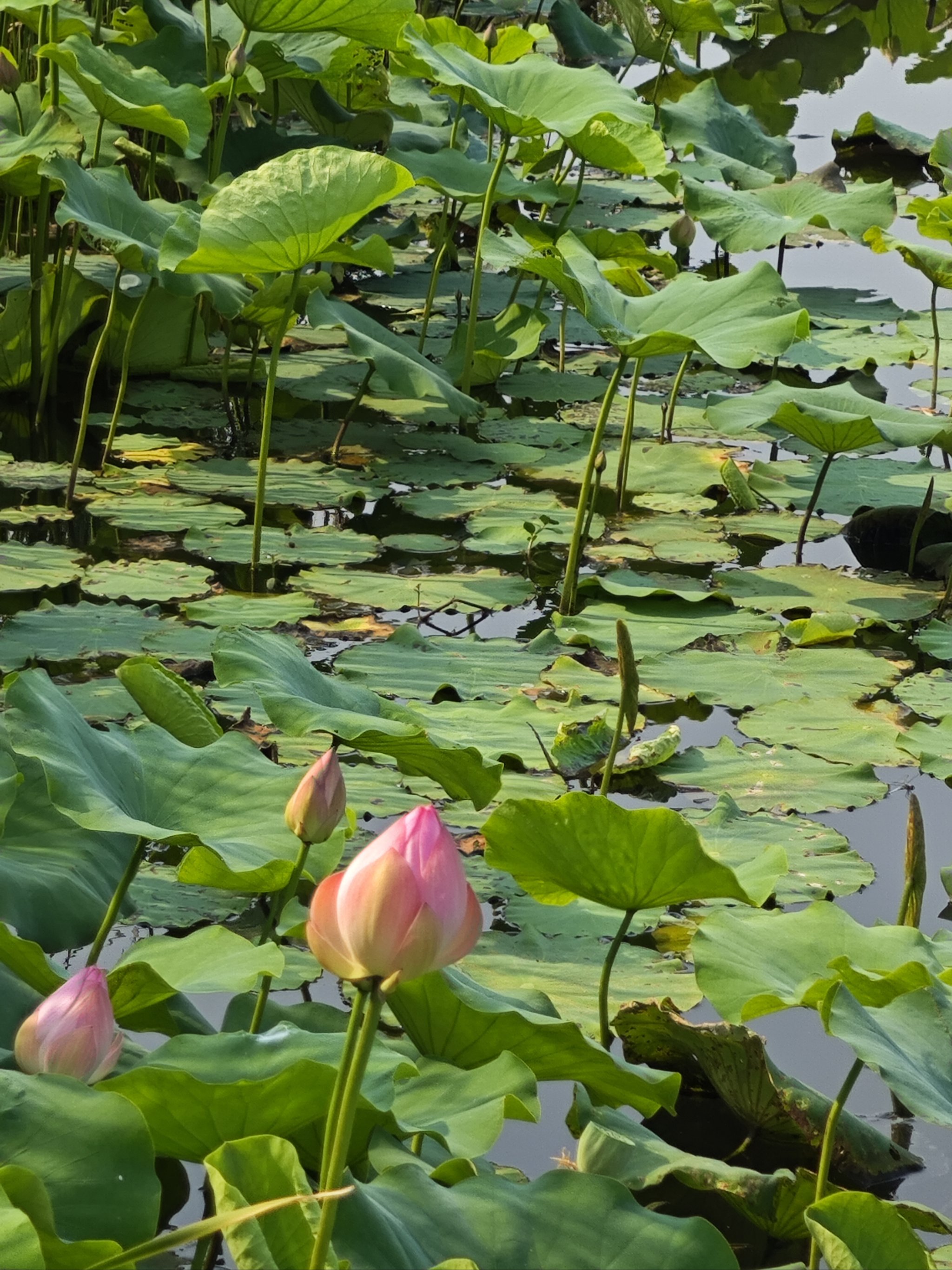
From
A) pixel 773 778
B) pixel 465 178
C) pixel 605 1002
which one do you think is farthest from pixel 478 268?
pixel 605 1002

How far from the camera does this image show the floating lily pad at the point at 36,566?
8.64 ft

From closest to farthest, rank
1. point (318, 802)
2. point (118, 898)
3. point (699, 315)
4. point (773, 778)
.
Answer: point (318, 802) → point (118, 898) → point (773, 778) → point (699, 315)

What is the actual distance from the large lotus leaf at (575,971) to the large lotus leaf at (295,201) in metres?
1.30

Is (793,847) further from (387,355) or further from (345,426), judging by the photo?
(345,426)

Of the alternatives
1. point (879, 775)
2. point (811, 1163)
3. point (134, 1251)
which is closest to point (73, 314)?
point (879, 775)

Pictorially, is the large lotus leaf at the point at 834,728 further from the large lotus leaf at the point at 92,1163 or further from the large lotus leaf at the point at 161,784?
the large lotus leaf at the point at 92,1163

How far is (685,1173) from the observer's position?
45.6 inches

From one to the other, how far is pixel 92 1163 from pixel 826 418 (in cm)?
214

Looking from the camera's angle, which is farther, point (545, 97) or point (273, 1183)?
point (545, 97)

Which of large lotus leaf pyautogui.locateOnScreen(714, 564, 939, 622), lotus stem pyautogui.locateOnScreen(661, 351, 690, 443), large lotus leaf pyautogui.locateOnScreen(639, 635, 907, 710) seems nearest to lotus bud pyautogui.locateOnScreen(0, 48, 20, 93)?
lotus stem pyautogui.locateOnScreen(661, 351, 690, 443)

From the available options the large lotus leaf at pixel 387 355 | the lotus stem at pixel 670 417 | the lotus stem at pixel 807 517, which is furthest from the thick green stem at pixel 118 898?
the lotus stem at pixel 670 417

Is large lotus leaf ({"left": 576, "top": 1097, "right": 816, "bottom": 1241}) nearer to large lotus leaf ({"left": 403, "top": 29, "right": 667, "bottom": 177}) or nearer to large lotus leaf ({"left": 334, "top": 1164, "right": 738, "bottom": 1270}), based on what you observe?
large lotus leaf ({"left": 334, "top": 1164, "right": 738, "bottom": 1270})

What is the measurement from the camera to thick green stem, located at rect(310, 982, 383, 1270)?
0.69 metres

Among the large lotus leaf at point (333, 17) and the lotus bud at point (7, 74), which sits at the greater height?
the large lotus leaf at point (333, 17)
